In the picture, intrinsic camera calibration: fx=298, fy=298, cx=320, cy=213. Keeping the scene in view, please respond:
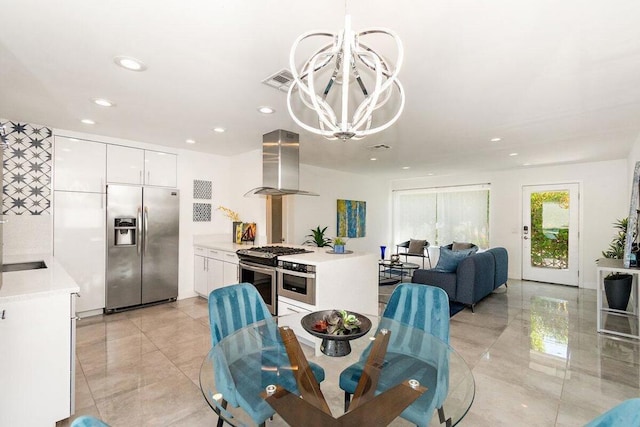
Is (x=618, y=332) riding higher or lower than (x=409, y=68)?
lower

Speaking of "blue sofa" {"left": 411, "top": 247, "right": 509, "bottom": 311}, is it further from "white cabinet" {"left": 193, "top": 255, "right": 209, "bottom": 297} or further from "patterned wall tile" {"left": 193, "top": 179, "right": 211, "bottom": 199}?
"patterned wall tile" {"left": 193, "top": 179, "right": 211, "bottom": 199}

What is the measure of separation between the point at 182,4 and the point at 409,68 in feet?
4.79

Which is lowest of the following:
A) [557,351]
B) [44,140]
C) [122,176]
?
[557,351]

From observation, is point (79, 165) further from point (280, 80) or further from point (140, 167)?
point (280, 80)

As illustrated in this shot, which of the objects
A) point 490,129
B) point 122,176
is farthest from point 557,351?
point 122,176

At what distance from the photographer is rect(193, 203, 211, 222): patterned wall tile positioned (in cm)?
479

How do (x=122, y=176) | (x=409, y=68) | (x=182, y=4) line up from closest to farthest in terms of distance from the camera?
(x=182, y=4), (x=409, y=68), (x=122, y=176)

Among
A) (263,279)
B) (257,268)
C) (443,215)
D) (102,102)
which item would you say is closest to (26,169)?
(102,102)

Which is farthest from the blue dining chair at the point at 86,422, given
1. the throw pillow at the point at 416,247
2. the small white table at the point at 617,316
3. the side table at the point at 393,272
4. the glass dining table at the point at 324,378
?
the throw pillow at the point at 416,247

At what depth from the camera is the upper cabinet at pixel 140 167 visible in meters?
4.04

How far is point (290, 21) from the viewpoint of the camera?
1.61 m

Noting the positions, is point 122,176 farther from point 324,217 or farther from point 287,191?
point 324,217

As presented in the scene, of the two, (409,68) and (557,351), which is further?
(557,351)

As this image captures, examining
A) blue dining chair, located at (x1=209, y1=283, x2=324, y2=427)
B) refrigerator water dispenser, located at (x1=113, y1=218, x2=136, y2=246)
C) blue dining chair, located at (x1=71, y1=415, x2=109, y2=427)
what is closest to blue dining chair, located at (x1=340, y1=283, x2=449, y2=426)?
blue dining chair, located at (x1=209, y1=283, x2=324, y2=427)
